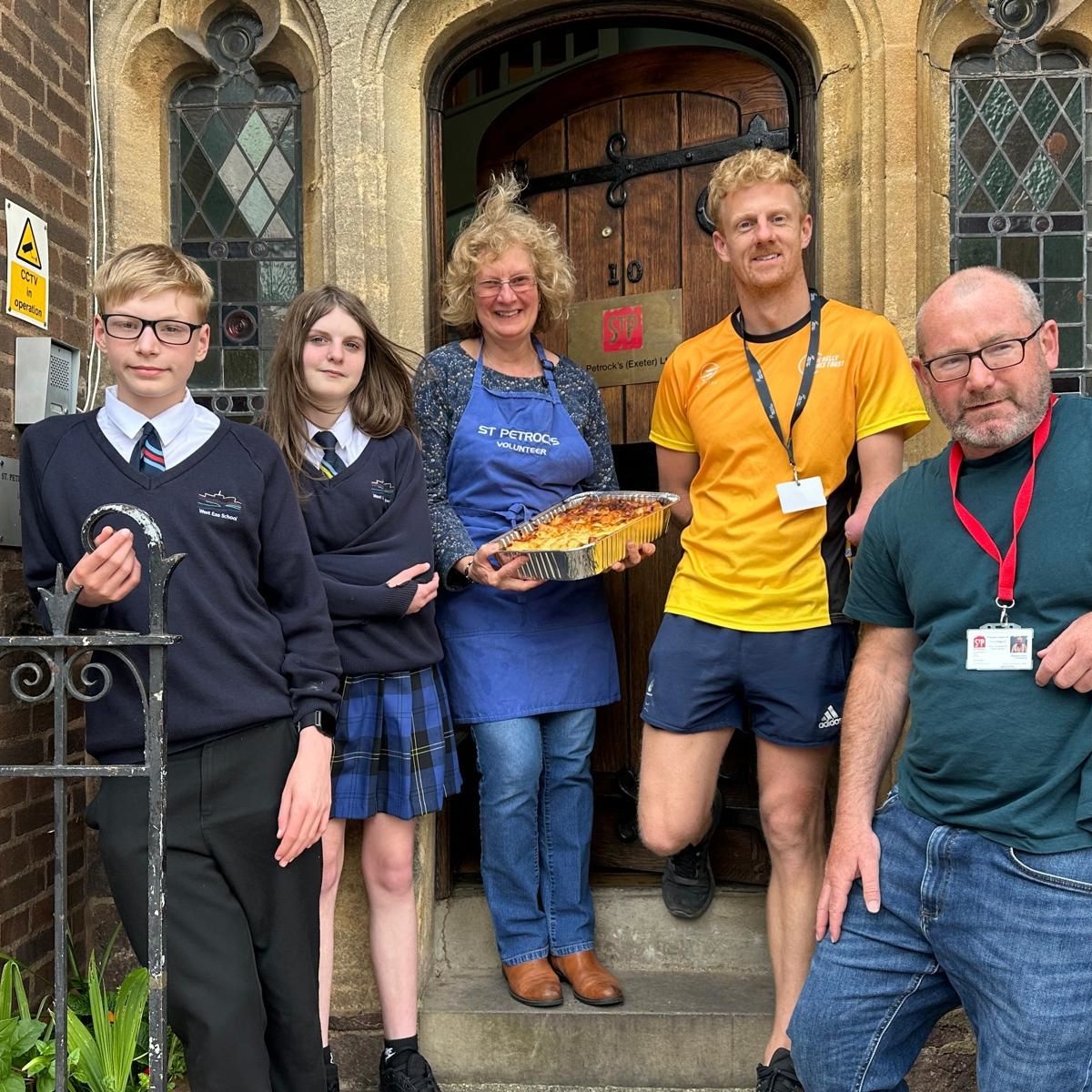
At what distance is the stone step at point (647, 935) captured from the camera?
3.71m

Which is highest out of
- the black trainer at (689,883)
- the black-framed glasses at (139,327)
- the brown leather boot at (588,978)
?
the black-framed glasses at (139,327)

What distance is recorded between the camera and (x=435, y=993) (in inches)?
138

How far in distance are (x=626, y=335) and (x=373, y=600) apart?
5.60ft

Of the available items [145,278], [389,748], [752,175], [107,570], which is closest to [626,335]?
[752,175]

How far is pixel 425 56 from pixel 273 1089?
3.10 metres

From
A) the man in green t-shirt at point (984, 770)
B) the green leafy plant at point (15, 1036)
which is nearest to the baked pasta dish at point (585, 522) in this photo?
the man in green t-shirt at point (984, 770)

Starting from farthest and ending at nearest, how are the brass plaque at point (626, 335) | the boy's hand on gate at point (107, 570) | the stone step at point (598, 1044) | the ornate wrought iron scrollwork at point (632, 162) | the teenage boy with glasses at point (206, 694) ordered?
the brass plaque at point (626, 335), the ornate wrought iron scrollwork at point (632, 162), the stone step at point (598, 1044), the teenage boy with glasses at point (206, 694), the boy's hand on gate at point (107, 570)

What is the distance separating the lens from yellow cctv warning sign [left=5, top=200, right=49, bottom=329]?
3236 millimetres

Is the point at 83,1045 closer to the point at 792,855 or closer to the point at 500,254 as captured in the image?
the point at 792,855

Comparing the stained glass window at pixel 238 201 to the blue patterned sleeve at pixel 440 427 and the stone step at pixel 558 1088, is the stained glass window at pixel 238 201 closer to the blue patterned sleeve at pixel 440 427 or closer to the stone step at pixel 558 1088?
the blue patterned sleeve at pixel 440 427

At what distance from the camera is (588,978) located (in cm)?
336

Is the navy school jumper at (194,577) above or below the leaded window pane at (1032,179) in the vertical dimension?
below

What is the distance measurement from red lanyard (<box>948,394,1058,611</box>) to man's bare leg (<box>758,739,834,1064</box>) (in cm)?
99

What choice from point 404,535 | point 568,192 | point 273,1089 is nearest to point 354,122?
point 568,192
